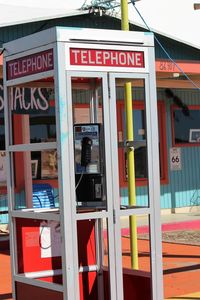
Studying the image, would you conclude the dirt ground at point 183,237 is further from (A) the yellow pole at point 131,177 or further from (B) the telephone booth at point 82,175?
(B) the telephone booth at point 82,175

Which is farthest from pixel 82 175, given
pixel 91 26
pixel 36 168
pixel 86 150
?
pixel 91 26

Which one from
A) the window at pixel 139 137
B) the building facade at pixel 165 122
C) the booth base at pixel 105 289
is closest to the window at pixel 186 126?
the building facade at pixel 165 122

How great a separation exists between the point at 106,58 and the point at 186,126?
13.3 m

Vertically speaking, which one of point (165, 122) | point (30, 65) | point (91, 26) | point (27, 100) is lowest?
point (27, 100)

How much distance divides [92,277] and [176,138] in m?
12.4

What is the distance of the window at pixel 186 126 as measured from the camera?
774 inches

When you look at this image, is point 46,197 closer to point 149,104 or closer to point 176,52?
point 176,52

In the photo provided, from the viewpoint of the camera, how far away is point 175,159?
19.6 m

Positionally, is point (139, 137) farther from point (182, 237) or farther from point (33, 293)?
point (33, 293)

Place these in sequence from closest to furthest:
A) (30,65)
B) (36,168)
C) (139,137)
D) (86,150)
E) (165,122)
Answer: (30,65)
(86,150)
(36,168)
(139,137)
(165,122)

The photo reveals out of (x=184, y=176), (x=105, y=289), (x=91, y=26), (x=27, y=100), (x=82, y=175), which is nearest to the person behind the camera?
(x=82, y=175)

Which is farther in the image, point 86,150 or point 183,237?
point 183,237

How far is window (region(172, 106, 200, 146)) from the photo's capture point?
1967cm

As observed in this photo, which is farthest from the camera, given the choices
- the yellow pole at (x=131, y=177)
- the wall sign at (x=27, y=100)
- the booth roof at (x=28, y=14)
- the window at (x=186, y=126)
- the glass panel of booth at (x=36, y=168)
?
the window at (x=186, y=126)
